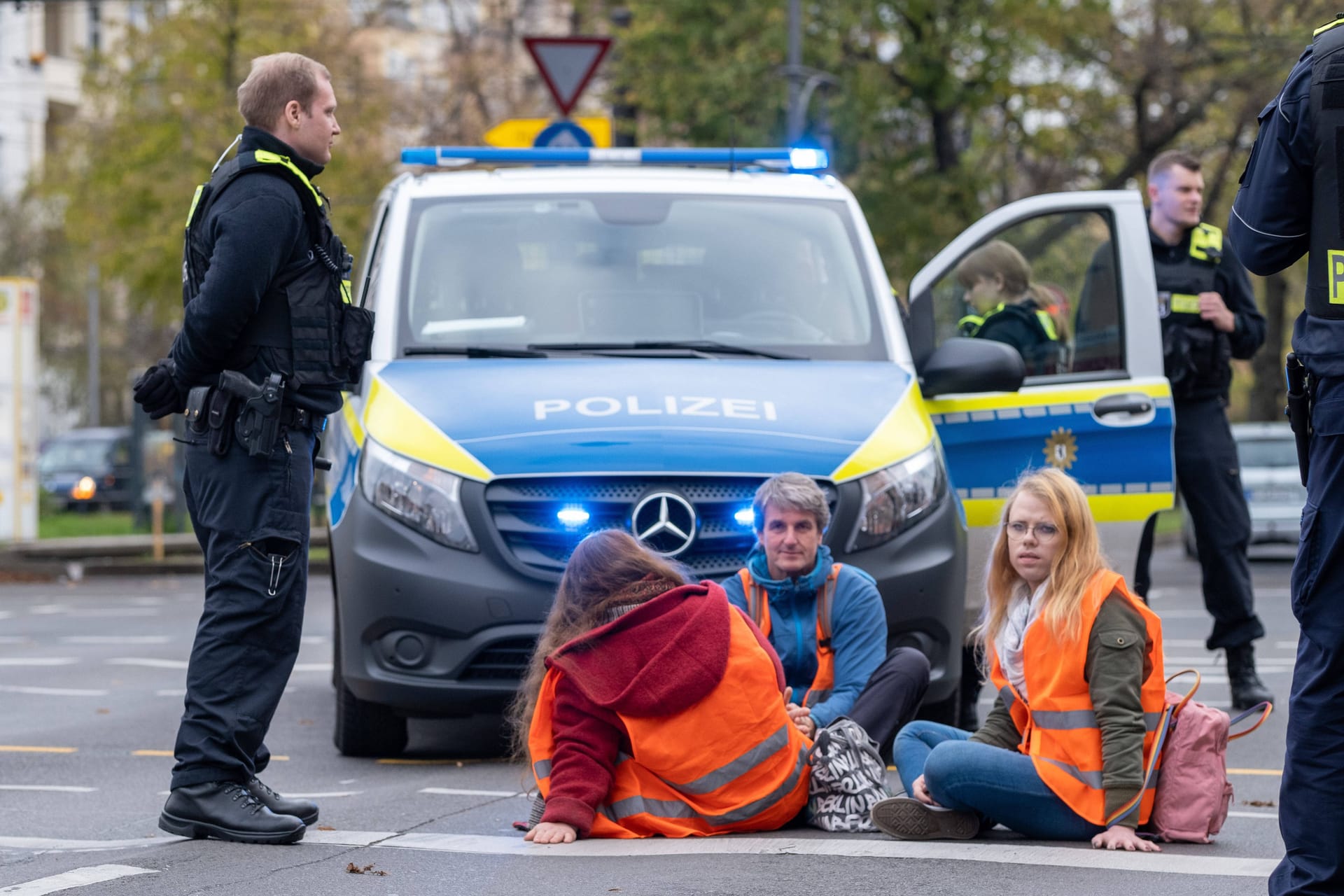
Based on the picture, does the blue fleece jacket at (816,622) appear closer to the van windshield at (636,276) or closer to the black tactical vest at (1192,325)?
the van windshield at (636,276)

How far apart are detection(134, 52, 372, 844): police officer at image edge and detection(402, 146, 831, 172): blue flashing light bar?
9.42 feet

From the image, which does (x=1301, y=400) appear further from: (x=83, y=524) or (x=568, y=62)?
(x=83, y=524)

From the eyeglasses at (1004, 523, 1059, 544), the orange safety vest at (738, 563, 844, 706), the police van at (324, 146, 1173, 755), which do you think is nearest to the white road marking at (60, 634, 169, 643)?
the police van at (324, 146, 1173, 755)

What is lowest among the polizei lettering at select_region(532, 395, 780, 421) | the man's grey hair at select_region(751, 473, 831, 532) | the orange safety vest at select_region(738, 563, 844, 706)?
the orange safety vest at select_region(738, 563, 844, 706)

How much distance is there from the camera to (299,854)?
4.94m

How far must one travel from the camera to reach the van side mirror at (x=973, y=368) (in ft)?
22.9

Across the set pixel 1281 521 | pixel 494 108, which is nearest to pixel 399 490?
pixel 1281 521

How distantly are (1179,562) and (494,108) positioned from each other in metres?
16.9

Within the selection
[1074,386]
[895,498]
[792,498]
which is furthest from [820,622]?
[1074,386]

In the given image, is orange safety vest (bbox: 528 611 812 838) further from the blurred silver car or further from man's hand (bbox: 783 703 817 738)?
the blurred silver car

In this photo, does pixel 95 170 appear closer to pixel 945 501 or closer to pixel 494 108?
pixel 494 108

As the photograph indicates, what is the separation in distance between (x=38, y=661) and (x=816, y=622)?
21.5 feet

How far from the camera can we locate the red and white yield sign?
44.0ft

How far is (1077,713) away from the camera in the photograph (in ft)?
16.4
